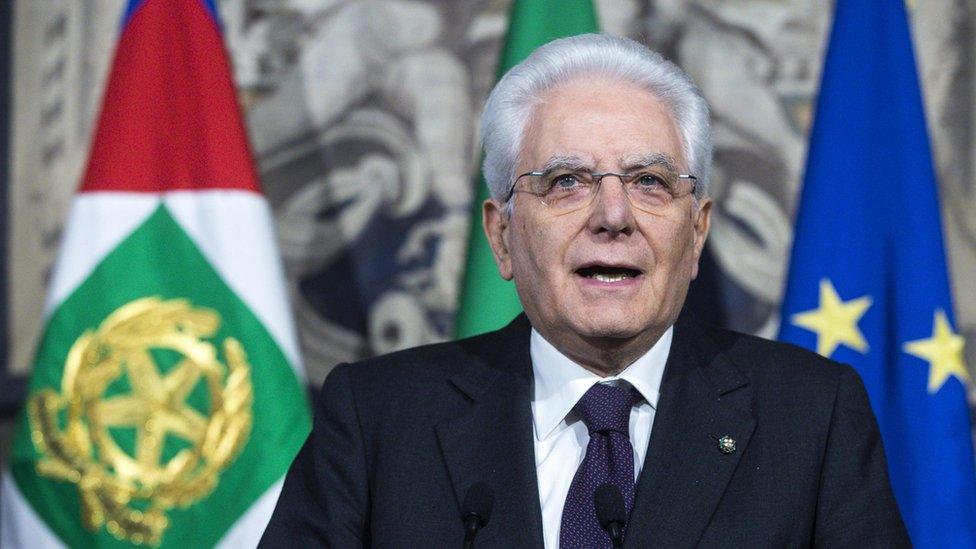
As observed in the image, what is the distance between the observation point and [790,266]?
122 inches

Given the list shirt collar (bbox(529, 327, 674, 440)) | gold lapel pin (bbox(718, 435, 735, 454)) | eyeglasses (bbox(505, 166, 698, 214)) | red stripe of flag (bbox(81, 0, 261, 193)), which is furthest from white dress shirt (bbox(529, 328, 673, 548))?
red stripe of flag (bbox(81, 0, 261, 193))

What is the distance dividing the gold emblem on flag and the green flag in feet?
2.02

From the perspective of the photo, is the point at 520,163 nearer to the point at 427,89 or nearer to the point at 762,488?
the point at 762,488

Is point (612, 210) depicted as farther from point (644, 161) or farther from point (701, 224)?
point (701, 224)

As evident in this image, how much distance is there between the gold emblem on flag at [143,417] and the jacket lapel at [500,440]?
1.24 meters

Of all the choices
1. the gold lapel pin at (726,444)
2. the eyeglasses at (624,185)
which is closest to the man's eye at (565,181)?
the eyeglasses at (624,185)

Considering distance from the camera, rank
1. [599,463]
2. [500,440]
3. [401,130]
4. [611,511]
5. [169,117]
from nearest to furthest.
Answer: [611,511] → [599,463] → [500,440] → [169,117] → [401,130]

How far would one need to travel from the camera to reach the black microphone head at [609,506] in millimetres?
1520

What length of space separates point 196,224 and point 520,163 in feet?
5.09

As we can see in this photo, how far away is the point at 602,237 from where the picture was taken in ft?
5.55

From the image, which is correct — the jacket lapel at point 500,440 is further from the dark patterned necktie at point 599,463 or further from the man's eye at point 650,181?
the man's eye at point 650,181

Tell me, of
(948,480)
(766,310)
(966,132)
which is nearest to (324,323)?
(766,310)

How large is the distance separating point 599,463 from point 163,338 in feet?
5.54

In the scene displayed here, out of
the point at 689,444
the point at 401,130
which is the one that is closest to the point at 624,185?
the point at 689,444
